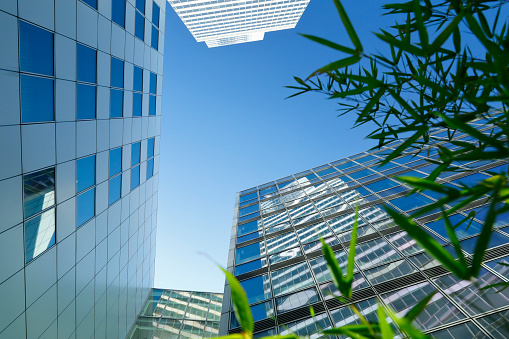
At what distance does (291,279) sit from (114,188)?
294 inches

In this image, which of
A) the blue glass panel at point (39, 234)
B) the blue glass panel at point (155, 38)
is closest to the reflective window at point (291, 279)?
the blue glass panel at point (39, 234)

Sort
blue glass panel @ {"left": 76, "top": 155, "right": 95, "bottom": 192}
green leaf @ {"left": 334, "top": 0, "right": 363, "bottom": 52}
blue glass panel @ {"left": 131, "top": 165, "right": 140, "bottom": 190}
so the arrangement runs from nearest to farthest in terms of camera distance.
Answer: green leaf @ {"left": 334, "top": 0, "right": 363, "bottom": 52} < blue glass panel @ {"left": 76, "top": 155, "right": 95, "bottom": 192} < blue glass panel @ {"left": 131, "top": 165, "right": 140, "bottom": 190}

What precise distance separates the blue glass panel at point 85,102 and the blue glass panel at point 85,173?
4.17 ft

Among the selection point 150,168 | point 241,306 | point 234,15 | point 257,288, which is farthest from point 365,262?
point 234,15

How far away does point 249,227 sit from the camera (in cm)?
1684

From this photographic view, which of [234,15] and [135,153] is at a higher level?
[234,15]

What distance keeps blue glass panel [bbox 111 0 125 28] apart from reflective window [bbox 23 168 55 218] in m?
5.68

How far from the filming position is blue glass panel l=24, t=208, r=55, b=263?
244 inches

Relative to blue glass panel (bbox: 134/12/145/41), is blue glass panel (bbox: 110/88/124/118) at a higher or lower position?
lower

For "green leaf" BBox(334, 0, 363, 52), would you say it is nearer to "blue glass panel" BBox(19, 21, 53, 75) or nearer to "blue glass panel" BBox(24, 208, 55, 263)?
"blue glass panel" BBox(19, 21, 53, 75)

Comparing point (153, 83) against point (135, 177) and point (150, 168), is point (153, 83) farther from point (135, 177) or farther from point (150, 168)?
point (135, 177)

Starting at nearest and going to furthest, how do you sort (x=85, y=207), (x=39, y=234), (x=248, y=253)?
1. (x=39, y=234)
2. (x=85, y=207)
3. (x=248, y=253)

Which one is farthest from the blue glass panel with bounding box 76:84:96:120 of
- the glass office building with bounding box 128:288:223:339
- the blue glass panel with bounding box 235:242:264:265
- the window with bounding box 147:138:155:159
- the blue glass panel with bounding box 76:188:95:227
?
the glass office building with bounding box 128:288:223:339

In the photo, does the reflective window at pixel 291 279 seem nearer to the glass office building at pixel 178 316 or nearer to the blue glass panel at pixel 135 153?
the glass office building at pixel 178 316
